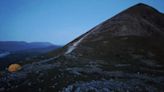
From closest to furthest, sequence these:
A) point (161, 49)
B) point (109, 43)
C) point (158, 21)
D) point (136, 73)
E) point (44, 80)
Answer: point (44, 80) → point (136, 73) → point (161, 49) → point (109, 43) → point (158, 21)

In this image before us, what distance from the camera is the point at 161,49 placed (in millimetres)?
80188

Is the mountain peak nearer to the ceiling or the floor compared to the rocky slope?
nearer to the ceiling

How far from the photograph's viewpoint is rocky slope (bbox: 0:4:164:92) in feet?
118

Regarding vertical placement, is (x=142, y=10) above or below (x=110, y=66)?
above

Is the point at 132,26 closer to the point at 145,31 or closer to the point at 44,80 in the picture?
the point at 145,31

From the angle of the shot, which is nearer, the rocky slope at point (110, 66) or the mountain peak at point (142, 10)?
the rocky slope at point (110, 66)

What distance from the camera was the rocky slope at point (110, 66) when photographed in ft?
118

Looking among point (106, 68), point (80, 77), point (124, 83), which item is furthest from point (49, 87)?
point (106, 68)

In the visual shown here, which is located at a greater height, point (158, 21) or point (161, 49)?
point (158, 21)

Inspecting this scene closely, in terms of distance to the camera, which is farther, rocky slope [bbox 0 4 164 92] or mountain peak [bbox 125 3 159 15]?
mountain peak [bbox 125 3 159 15]

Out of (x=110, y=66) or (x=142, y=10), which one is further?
(x=142, y=10)

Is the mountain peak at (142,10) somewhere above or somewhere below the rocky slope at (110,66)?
above

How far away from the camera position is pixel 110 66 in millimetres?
55812

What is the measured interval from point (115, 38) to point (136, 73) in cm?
5136
